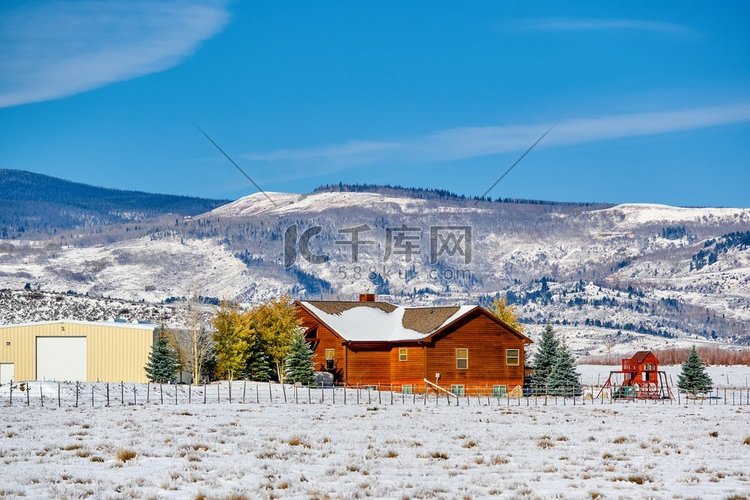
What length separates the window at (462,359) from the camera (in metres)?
72.4

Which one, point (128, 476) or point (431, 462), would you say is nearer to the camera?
point (128, 476)

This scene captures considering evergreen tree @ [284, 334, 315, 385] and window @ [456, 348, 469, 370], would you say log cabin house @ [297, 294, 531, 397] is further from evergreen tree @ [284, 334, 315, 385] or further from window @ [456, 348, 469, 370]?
evergreen tree @ [284, 334, 315, 385]

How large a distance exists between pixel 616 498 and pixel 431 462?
282 inches

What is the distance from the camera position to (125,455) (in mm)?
28938

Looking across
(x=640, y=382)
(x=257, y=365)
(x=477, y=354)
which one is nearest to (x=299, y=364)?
(x=257, y=365)

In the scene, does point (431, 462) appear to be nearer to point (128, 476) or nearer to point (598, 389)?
point (128, 476)

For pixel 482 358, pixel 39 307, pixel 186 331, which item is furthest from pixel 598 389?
pixel 39 307

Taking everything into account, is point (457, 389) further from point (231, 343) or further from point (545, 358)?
point (231, 343)

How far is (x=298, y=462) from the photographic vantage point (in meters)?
29.4

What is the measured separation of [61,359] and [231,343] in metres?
11.6

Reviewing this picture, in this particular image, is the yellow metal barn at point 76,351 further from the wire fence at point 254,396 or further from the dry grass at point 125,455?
the dry grass at point 125,455

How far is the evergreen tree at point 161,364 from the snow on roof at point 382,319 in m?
10.5

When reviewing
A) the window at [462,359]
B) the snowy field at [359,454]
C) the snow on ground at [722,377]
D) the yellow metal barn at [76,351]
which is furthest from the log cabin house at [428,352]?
the snow on ground at [722,377]

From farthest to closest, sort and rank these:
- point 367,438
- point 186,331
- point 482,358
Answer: point 186,331 < point 482,358 < point 367,438
